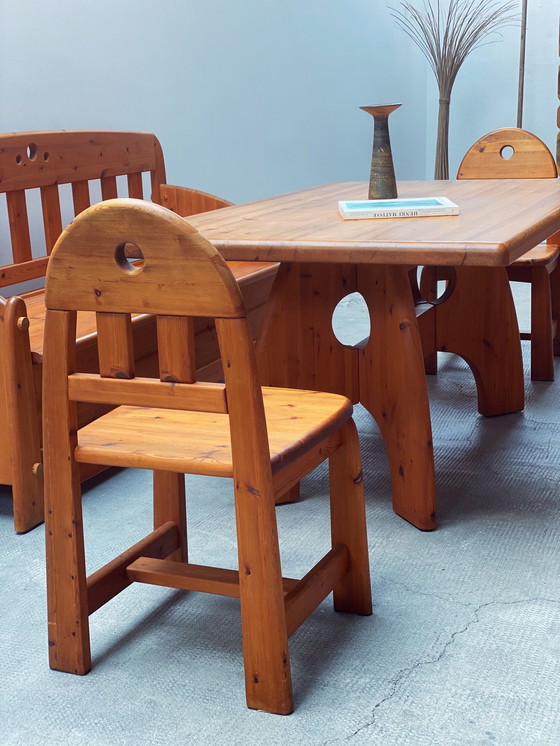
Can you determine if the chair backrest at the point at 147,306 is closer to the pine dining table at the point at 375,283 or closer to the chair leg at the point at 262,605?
the chair leg at the point at 262,605

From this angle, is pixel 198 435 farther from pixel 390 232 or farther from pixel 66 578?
pixel 390 232

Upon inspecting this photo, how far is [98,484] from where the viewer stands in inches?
95.9

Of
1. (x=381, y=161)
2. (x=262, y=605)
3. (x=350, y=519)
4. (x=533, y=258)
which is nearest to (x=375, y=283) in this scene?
(x=381, y=161)

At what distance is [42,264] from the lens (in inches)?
110

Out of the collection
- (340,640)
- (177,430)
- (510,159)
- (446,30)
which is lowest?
(340,640)

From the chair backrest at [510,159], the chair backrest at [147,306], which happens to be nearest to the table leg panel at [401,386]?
the chair backrest at [147,306]

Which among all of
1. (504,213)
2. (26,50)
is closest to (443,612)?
(504,213)

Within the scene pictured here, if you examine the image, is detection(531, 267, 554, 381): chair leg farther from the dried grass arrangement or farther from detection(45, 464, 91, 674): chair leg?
the dried grass arrangement

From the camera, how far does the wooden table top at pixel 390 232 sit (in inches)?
68.2

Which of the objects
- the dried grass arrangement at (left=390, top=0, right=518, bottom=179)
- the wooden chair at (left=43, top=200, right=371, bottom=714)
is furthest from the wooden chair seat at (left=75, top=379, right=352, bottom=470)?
the dried grass arrangement at (left=390, top=0, right=518, bottom=179)

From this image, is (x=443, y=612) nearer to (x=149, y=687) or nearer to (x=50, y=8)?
(x=149, y=687)

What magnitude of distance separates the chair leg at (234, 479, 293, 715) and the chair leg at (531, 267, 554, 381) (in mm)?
→ 1959

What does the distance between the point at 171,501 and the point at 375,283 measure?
65 centimetres

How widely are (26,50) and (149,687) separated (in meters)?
2.22
